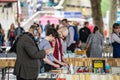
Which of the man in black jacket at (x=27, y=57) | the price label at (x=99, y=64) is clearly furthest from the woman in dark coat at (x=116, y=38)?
the man in black jacket at (x=27, y=57)

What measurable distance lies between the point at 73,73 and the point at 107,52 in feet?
32.2

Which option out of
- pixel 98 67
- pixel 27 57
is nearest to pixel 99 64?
pixel 98 67

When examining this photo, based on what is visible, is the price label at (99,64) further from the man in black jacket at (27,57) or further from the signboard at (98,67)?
the man in black jacket at (27,57)

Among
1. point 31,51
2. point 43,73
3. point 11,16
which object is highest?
point 31,51

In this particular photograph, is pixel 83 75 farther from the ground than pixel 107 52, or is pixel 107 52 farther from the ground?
pixel 83 75

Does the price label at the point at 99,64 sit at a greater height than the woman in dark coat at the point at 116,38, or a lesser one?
greater

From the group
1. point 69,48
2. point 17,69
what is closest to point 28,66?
point 17,69

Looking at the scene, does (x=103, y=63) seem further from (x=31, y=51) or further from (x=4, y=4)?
(x=4, y=4)

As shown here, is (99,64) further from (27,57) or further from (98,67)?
(27,57)

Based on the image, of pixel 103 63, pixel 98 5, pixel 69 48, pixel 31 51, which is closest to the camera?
pixel 31 51

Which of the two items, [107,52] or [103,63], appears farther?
[107,52]

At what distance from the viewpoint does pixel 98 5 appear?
2423 cm

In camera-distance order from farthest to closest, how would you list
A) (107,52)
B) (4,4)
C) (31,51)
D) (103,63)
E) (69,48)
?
(4,4)
(107,52)
(69,48)
(103,63)
(31,51)

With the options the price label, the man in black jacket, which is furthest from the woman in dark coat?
the man in black jacket
